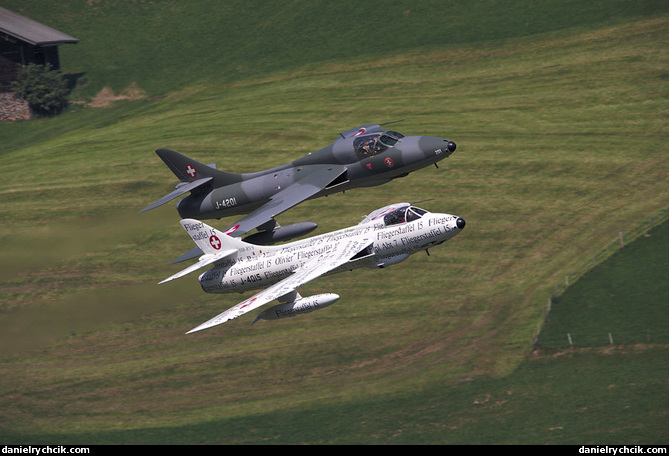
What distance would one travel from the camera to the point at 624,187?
6731 cm

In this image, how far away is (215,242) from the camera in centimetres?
4484

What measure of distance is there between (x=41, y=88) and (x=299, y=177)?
4781cm

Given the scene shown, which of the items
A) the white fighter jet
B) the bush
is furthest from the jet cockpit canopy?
the bush

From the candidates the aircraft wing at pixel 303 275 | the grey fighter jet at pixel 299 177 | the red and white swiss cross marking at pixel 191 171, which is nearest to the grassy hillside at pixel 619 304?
the grey fighter jet at pixel 299 177

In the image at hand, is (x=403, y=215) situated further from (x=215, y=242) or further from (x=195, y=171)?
(x=195, y=171)

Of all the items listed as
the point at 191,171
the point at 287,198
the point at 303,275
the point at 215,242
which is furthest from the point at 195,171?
the point at 303,275

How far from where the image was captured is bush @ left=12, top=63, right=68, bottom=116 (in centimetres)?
8994

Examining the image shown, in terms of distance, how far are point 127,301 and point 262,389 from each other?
956 cm

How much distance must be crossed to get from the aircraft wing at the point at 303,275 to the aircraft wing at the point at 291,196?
395 cm

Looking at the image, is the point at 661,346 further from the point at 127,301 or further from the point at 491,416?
the point at 127,301

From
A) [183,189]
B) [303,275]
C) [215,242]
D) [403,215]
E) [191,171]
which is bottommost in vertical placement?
[303,275]

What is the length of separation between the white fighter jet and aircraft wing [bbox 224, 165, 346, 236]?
5.41ft

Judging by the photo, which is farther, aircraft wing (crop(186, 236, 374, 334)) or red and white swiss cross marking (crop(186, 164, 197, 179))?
red and white swiss cross marking (crop(186, 164, 197, 179))

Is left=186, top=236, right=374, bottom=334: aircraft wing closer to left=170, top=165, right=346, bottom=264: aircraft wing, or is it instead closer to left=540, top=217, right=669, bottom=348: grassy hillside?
left=170, top=165, right=346, bottom=264: aircraft wing
